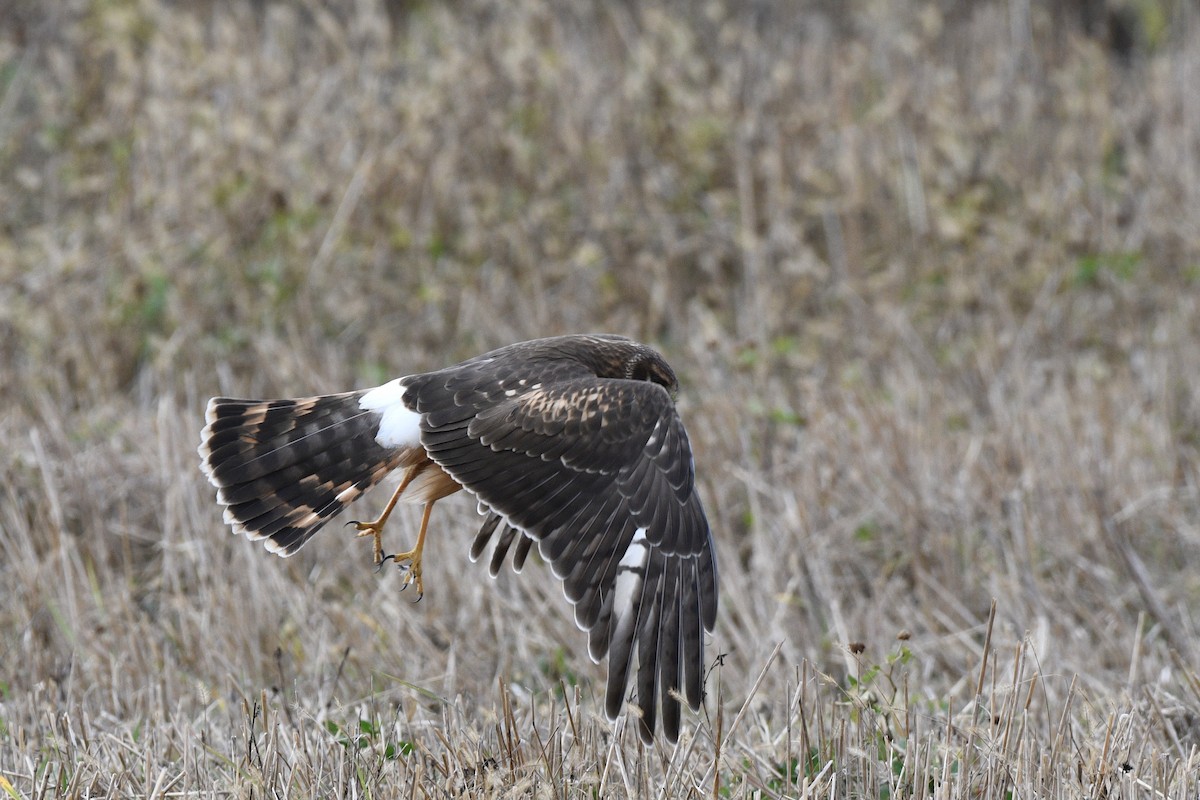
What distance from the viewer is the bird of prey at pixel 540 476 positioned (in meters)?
3.62

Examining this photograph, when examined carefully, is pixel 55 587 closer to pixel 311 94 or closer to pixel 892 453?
pixel 892 453

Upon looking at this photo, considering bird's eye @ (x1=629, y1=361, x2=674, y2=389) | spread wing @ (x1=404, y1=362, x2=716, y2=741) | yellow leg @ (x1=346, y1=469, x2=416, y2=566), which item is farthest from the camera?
bird's eye @ (x1=629, y1=361, x2=674, y2=389)

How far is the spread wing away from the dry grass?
25 centimetres

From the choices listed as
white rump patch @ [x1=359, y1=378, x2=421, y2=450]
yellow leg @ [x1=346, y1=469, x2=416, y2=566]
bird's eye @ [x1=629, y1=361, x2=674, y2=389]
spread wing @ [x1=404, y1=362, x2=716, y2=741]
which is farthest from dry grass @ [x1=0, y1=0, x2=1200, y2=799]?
bird's eye @ [x1=629, y1=361, x2=674, y2=389]

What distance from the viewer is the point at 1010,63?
10219 millimetres

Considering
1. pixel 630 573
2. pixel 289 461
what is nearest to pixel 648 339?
pixel 289 461

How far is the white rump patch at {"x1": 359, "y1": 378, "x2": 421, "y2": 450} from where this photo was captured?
4.03 m

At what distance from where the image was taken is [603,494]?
3.86 m

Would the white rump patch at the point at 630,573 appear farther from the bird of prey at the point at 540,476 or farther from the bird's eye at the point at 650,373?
the bird's eye at the point at 650,373

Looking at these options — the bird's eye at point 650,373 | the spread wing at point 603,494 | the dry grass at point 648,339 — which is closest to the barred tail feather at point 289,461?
the spread wing at point 603,494

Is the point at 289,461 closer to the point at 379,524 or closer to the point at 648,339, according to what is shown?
the point at 379,524

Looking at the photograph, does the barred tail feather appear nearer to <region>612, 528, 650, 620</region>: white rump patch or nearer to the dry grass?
the dry grass

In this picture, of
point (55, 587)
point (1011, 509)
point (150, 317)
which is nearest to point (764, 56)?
point (150, 317)

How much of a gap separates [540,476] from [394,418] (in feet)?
1.63
